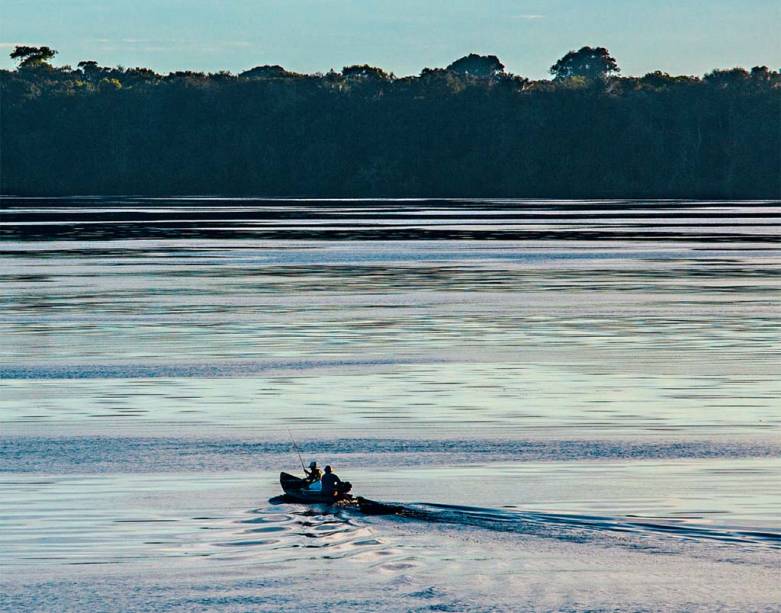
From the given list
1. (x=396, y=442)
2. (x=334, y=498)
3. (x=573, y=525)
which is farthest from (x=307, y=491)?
(x=396, y=442)

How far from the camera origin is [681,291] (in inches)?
1721

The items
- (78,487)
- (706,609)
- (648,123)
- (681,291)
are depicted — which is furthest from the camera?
(648,123)

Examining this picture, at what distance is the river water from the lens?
14.1 m

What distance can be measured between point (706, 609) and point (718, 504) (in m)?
3.42

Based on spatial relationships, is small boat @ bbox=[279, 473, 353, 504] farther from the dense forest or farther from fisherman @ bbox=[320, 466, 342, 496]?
the dense forest

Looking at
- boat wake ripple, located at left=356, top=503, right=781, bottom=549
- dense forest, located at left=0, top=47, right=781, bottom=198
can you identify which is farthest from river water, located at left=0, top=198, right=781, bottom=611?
dense forest, located at left=0, top=47, right=781, bottom=198

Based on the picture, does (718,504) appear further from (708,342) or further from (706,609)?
(708,342)

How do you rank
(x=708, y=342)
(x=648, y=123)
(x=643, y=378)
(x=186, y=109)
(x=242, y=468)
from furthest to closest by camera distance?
(x=186, y=109) → (x=648, y=123) → (x=708, y=342) → (x=643, y=378) → (x=242, y=468)

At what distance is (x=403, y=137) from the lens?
176 meters

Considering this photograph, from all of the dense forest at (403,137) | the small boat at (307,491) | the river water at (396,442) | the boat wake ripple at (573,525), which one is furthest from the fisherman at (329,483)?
the dense forest at (403,137)

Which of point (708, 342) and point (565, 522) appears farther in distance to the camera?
point (708, 342)

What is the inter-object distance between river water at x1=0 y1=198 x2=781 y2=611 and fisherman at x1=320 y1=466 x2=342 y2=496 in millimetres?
203

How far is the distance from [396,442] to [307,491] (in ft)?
12.2

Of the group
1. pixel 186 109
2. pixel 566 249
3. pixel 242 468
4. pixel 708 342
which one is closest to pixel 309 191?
pixel 186 109
